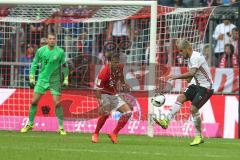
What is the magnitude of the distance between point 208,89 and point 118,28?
19.7 feet

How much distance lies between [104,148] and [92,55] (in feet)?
23.1

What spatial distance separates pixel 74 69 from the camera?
2017 centimetres

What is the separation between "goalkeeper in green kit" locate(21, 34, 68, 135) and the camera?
17656 millimetres

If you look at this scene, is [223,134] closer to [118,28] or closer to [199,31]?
[199,31]

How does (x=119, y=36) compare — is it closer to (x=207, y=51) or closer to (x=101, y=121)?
(x=207, y=51)

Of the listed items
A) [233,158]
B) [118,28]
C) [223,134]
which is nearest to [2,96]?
[118,28]

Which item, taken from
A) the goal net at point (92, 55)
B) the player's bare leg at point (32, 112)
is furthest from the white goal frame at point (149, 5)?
the player's bare leg at point (32, 112)

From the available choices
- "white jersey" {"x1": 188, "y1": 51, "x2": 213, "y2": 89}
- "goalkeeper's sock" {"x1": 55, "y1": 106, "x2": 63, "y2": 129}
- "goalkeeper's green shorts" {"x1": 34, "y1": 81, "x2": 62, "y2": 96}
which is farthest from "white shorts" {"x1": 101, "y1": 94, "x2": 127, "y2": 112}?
"goalkeeper's green shorts" {"x1": 34, "y1": 81, "x2": 62, "y2": 96}

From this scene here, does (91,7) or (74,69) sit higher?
(91,7)

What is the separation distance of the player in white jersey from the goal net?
77.8 inches

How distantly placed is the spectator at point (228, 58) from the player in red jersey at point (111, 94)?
5.64 metres

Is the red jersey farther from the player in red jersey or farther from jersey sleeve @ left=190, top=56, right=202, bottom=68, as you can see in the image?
jersey sleeve @ left=190, top=56, right=202, bottom=68

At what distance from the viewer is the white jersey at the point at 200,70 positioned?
15203mm

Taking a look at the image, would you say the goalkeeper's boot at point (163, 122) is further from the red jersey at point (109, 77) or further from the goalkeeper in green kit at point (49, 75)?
the goalkeeper in green kit at point (49, 75)
